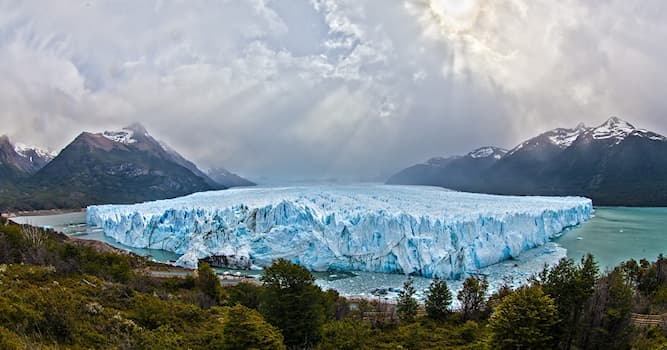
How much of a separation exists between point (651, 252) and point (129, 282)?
1573 inches

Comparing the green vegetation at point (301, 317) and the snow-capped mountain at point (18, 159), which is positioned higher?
the snow-capped mountain at point (18, 159)

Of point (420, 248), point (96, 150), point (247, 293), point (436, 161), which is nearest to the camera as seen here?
point (247, 293)

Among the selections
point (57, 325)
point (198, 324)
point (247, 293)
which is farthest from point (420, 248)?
point (57, 325)

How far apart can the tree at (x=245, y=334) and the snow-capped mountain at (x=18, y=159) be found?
149242 mm

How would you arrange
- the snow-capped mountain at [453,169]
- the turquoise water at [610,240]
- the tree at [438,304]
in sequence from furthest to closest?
the snow-capped mountain at [453,169]
the turquoise water at [610,240]
the tree at [438,304]

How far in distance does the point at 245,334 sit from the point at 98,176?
122198 mm

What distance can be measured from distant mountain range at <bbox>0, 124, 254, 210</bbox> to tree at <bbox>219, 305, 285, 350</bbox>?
3623 inches

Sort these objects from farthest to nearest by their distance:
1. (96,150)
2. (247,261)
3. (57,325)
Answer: (96,150)
(247,261)
(57,325)

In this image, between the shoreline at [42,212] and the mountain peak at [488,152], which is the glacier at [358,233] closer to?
the shoreline at [42,212]

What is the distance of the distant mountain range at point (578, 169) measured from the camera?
304ft

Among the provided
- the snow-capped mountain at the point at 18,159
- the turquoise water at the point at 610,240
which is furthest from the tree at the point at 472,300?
the snow-capped mountain at the point at 18,159

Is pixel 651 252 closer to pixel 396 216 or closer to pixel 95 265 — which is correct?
pixel 396 216

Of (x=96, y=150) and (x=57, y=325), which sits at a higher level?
(x=96, y=150)

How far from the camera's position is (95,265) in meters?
19.4
